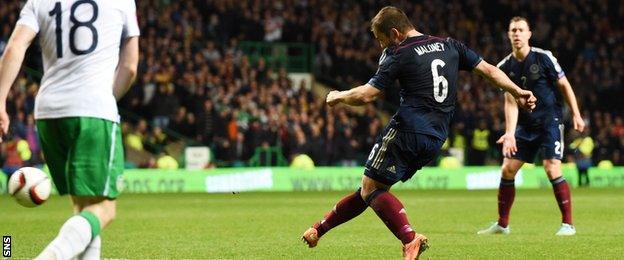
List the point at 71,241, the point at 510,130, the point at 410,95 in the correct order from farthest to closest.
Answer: the point at 510,130 < the point at 410,95 < the point at 71,241

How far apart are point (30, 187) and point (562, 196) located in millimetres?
7048

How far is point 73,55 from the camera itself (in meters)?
6.76

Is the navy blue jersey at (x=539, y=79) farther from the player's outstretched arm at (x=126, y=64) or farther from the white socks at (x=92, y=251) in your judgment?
the white socks at (x=92, y=251)

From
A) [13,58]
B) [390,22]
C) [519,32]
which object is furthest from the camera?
[519,32]

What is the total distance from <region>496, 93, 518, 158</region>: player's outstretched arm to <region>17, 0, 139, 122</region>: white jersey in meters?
6.17

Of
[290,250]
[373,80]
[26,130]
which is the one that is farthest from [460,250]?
[26,130]

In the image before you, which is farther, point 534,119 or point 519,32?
point 534,119

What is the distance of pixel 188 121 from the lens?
2820 cm

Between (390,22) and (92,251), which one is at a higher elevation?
(390,22)

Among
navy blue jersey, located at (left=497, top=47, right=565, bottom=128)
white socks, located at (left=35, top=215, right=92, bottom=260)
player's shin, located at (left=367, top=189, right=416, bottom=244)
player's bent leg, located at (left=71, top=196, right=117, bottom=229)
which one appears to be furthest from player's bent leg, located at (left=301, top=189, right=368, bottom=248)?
navy blue jersey, located at (left=497, top=47, right=565, bottom=128)

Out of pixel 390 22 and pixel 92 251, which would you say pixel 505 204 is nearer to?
pixel 390 22

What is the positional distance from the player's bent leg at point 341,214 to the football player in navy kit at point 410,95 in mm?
371

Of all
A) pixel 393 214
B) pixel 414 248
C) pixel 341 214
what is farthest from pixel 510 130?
pixel 414 248

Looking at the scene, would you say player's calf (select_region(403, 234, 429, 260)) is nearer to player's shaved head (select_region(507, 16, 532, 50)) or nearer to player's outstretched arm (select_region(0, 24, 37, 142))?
player's outstretched arm (select_region(0, 24, 37, 142))
